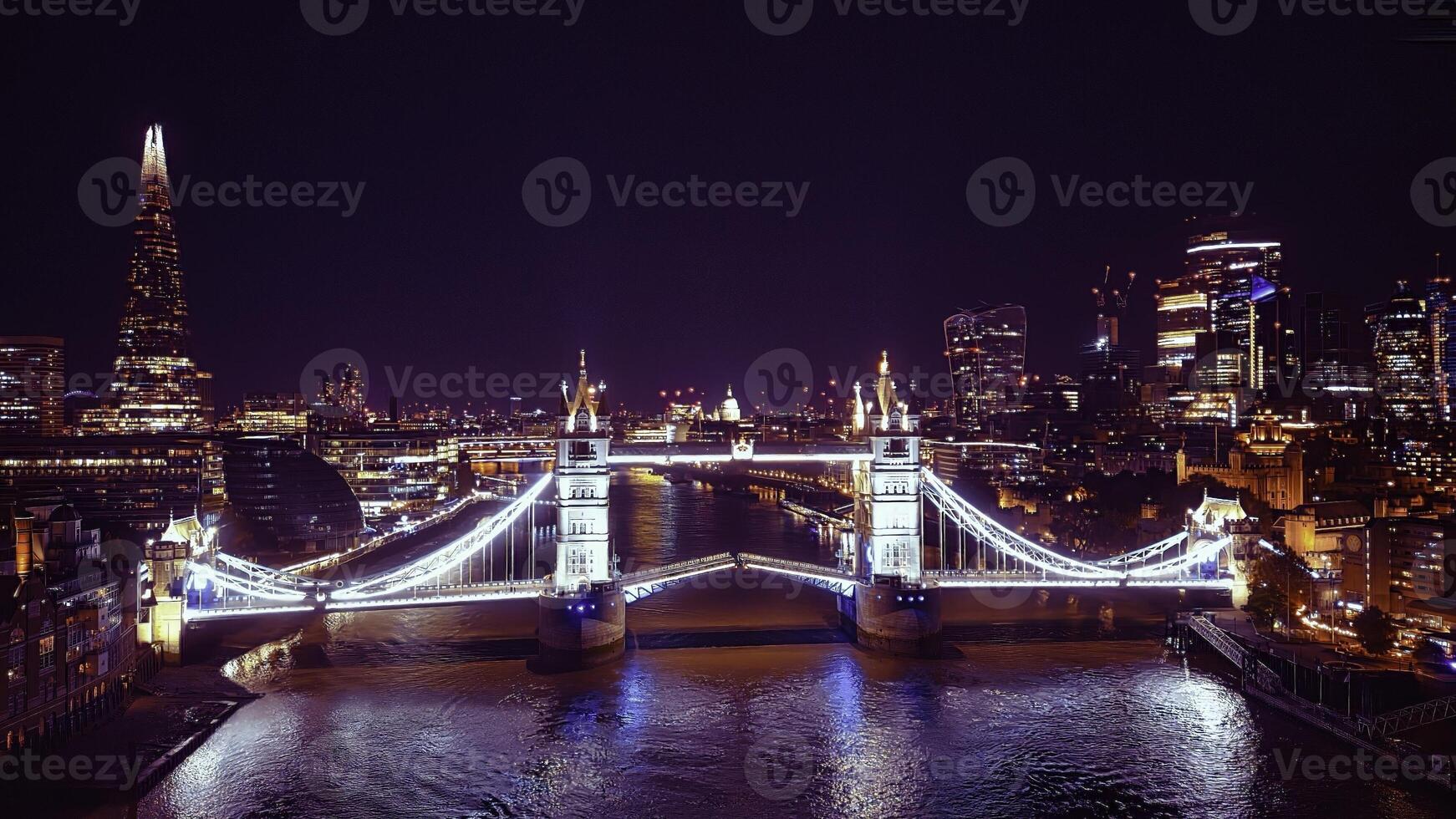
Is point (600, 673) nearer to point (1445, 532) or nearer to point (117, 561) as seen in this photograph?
point (117, 561)

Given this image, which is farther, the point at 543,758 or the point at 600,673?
the point at 600,673

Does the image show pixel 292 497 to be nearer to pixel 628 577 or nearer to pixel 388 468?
pixel 388 468

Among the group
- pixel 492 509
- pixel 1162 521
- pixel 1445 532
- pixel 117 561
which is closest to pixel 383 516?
pixel 492 509

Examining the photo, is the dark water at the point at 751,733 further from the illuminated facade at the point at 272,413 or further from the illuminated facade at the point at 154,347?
the illuminated facade at the point at 272,413

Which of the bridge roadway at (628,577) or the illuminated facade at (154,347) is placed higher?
the illuminated facade at (154,347)

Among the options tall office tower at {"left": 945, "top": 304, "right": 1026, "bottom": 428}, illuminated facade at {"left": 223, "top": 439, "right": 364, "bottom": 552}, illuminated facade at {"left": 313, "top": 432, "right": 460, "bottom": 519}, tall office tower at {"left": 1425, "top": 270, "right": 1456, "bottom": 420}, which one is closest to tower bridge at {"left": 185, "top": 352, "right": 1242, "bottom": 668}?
illuminated facade at {"left": 223, "top": 439, "right": 364, "bottom": 552}

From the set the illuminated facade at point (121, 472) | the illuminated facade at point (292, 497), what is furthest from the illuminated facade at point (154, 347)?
the illuminated facade at point (292, 497)
